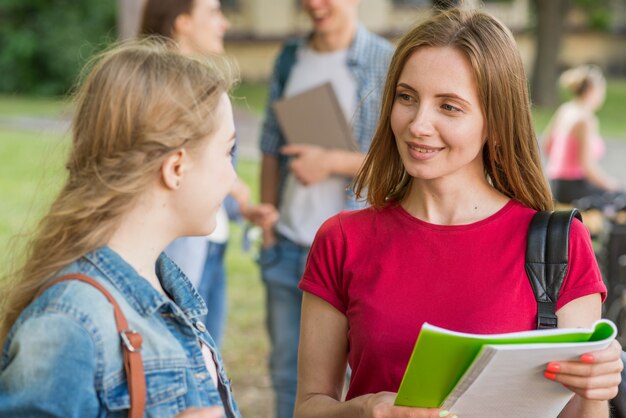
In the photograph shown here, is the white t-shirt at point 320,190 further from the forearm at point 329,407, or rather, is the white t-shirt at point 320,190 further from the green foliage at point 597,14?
the green foliage at point 597,14

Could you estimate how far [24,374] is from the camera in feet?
4.97

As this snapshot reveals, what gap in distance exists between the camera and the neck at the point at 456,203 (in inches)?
85.3

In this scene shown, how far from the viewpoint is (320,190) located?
380 cm

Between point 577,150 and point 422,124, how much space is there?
631 centimetres

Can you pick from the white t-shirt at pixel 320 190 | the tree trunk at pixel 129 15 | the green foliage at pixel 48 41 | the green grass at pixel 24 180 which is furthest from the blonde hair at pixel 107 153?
the green foliage at pixel 48 41

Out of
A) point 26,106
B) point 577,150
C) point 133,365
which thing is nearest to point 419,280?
point 133,365

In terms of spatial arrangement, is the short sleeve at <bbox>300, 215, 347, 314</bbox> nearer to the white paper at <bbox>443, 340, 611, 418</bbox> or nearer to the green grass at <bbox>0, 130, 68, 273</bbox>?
the white paper at <bbox>443, 340, 611, 418</bbox>

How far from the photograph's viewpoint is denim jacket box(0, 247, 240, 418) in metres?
1.52

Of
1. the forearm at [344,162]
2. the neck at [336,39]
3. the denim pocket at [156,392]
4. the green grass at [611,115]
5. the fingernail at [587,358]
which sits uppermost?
the neck at [336,39]

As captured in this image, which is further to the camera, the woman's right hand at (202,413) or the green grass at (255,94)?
the green grass at (255,94)

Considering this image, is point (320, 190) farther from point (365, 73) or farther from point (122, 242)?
point (122, 242)

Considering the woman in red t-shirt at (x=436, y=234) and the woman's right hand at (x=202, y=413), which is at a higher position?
the woman in red t-shirt at (x=436, y=234)

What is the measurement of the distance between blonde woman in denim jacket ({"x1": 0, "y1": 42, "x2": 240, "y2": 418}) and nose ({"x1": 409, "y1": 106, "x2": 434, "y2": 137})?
42 centimetres

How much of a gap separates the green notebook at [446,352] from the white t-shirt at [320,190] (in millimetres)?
1960
